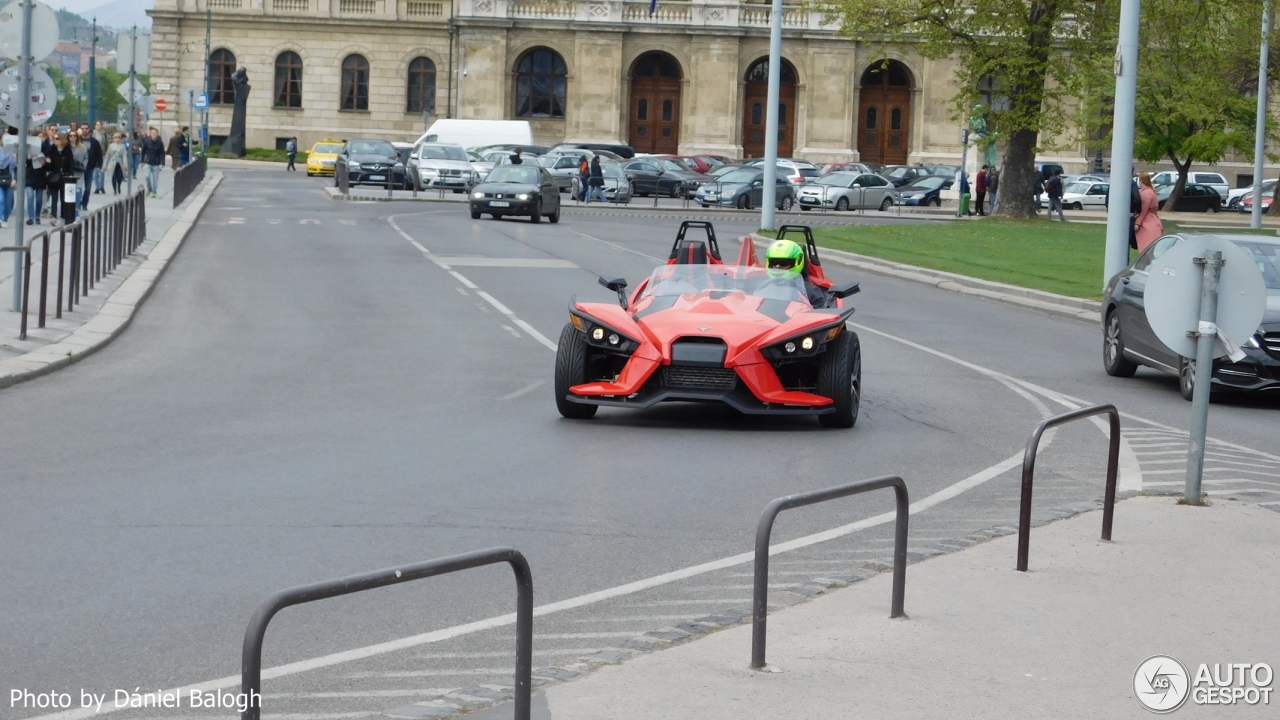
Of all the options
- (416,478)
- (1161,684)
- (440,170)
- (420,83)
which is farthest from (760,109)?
(1161,684)

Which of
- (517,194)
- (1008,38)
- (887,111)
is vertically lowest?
(517,194)

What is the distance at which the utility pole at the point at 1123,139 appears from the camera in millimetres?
23562

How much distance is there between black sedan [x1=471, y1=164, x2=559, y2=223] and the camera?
1620 inches

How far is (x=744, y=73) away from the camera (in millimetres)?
81000

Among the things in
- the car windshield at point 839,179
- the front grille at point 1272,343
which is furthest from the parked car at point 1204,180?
the front grille at point 1272,343

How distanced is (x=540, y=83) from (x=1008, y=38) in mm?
37985

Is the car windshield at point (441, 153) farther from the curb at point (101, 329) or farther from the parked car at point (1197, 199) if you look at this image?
the curb at point (101, 329)

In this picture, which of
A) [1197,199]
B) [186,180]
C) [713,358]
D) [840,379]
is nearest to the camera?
[713,358]

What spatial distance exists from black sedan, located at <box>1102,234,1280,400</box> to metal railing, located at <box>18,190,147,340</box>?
34.4 ft

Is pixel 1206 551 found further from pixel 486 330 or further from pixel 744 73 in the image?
pixel 744 73

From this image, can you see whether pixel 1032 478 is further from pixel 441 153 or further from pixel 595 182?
pixel 441 153

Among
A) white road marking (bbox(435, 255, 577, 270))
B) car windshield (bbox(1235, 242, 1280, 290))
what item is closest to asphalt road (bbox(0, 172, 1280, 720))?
car windshield (bbox(1235, 242, 1280, 290))

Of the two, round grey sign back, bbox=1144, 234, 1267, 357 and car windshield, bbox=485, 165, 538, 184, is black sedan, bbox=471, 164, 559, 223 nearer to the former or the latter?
car windshield, bbox=485, 165, 538, 184

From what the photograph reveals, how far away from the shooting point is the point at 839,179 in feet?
195
